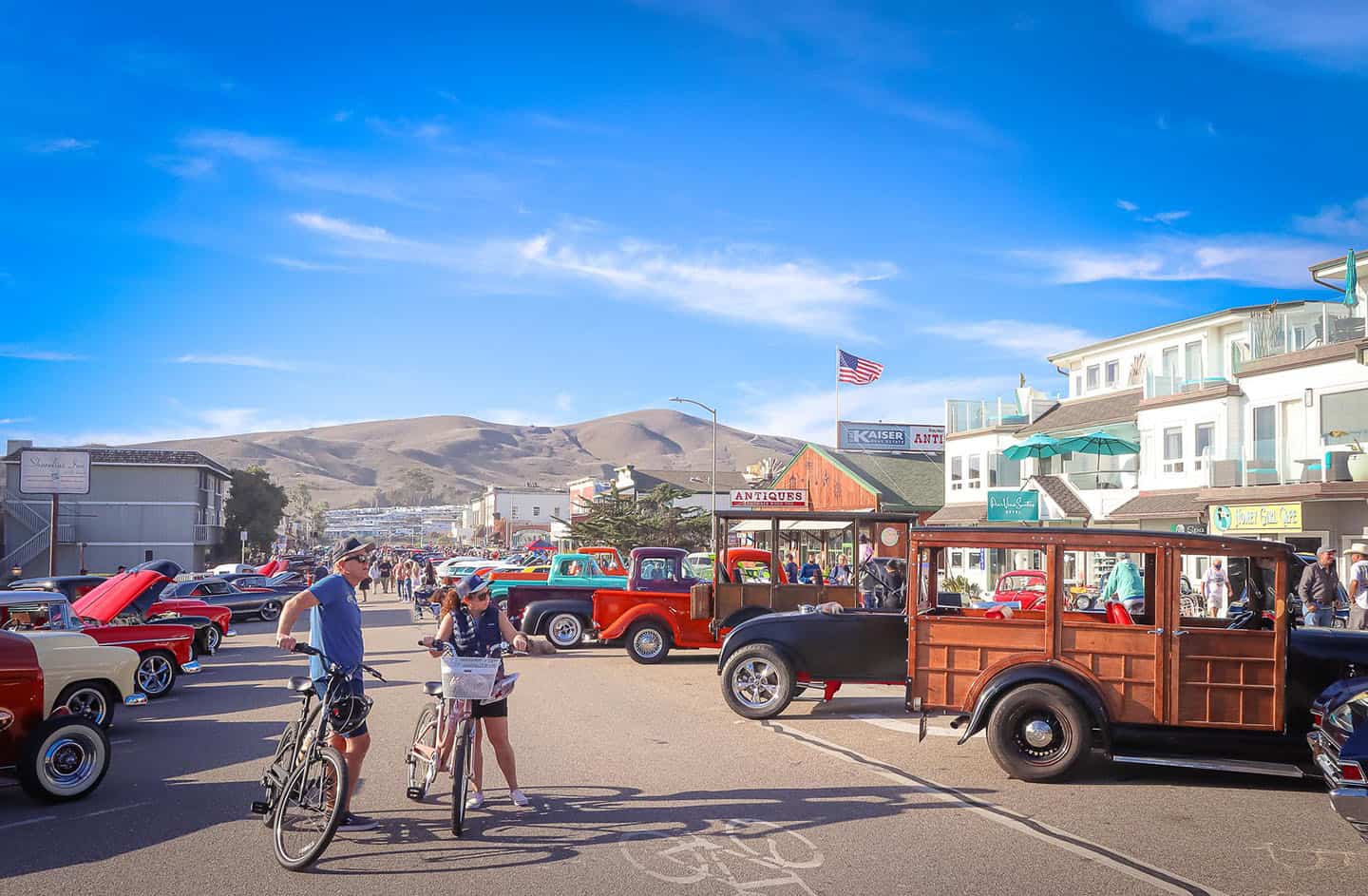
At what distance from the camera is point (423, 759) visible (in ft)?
25.6

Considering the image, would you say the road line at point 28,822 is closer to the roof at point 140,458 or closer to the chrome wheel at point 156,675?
the chrome wheel at point 156,675

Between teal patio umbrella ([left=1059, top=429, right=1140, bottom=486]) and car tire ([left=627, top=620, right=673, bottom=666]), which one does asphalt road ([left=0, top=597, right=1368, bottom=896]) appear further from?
teal patio umbrella ([left=1059, top=429, right=1140, bottom=486])

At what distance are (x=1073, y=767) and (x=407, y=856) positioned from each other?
17.4 feet

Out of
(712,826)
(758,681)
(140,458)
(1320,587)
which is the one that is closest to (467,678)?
(712,826)

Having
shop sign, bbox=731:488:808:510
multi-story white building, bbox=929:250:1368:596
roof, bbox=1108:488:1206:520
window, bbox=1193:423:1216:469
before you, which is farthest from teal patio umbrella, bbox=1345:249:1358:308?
shop sign, bbox=731:488:808:510

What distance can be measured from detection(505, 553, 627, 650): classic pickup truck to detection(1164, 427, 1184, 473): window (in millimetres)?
19817

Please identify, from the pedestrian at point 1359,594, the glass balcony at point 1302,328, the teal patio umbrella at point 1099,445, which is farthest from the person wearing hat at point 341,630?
the teal patio umbrella at point 1099,445

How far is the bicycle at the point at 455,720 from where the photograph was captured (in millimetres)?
6965

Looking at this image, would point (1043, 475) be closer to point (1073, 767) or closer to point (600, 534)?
point (600, 534)

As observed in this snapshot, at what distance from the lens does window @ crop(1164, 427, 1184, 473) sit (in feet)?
108

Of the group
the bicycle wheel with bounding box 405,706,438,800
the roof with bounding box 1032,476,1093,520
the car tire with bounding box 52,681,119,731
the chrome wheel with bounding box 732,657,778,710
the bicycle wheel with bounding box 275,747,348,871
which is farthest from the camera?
the roof with bounding box 1032,476,1093,520

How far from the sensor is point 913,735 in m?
11.1

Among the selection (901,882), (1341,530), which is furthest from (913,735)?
(1341,530)

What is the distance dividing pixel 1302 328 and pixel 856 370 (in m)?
22.9
